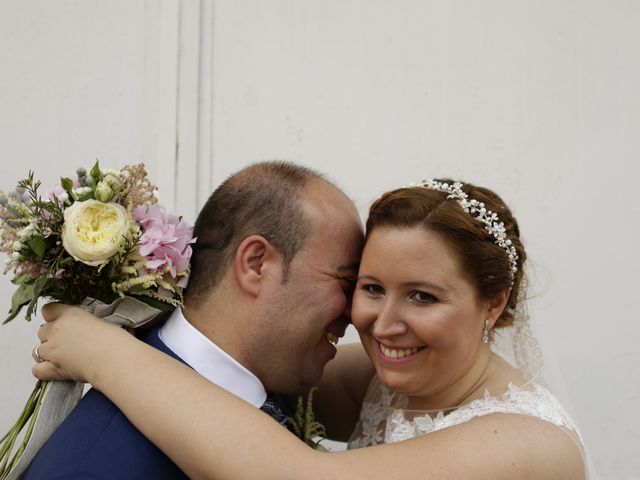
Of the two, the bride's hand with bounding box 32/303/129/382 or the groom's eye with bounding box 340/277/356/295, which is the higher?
the groom's eye with bounding box 340/277/356/295

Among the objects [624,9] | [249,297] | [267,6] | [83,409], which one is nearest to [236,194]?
[249,297]

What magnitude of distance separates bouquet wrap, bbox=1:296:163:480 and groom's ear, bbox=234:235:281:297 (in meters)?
0.29

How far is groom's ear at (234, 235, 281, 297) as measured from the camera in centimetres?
243

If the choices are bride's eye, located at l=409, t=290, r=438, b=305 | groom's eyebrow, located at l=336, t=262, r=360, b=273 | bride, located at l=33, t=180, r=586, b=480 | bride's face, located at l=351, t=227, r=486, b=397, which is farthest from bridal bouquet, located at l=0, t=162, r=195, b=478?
bride's eye, located at l=409, t=290, r=438, b=305

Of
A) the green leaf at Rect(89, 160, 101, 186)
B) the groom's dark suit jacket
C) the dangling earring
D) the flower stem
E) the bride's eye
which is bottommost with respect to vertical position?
the flower stem

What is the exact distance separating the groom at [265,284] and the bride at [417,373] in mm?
153

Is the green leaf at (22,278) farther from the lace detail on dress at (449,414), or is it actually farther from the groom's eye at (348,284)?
the lace detail on dress at (449,414)

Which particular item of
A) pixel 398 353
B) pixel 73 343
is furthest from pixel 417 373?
pixel 73 343

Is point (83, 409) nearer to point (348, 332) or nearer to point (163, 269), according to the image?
point (163, 269)

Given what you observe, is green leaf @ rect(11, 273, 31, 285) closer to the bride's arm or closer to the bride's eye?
the bride's arm

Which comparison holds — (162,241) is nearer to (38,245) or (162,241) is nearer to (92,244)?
A: (92,244)

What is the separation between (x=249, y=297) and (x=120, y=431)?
1.91ft

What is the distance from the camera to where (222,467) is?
6.47 ft

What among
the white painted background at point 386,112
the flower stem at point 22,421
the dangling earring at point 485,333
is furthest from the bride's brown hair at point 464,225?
the white painted background at point 386,112
